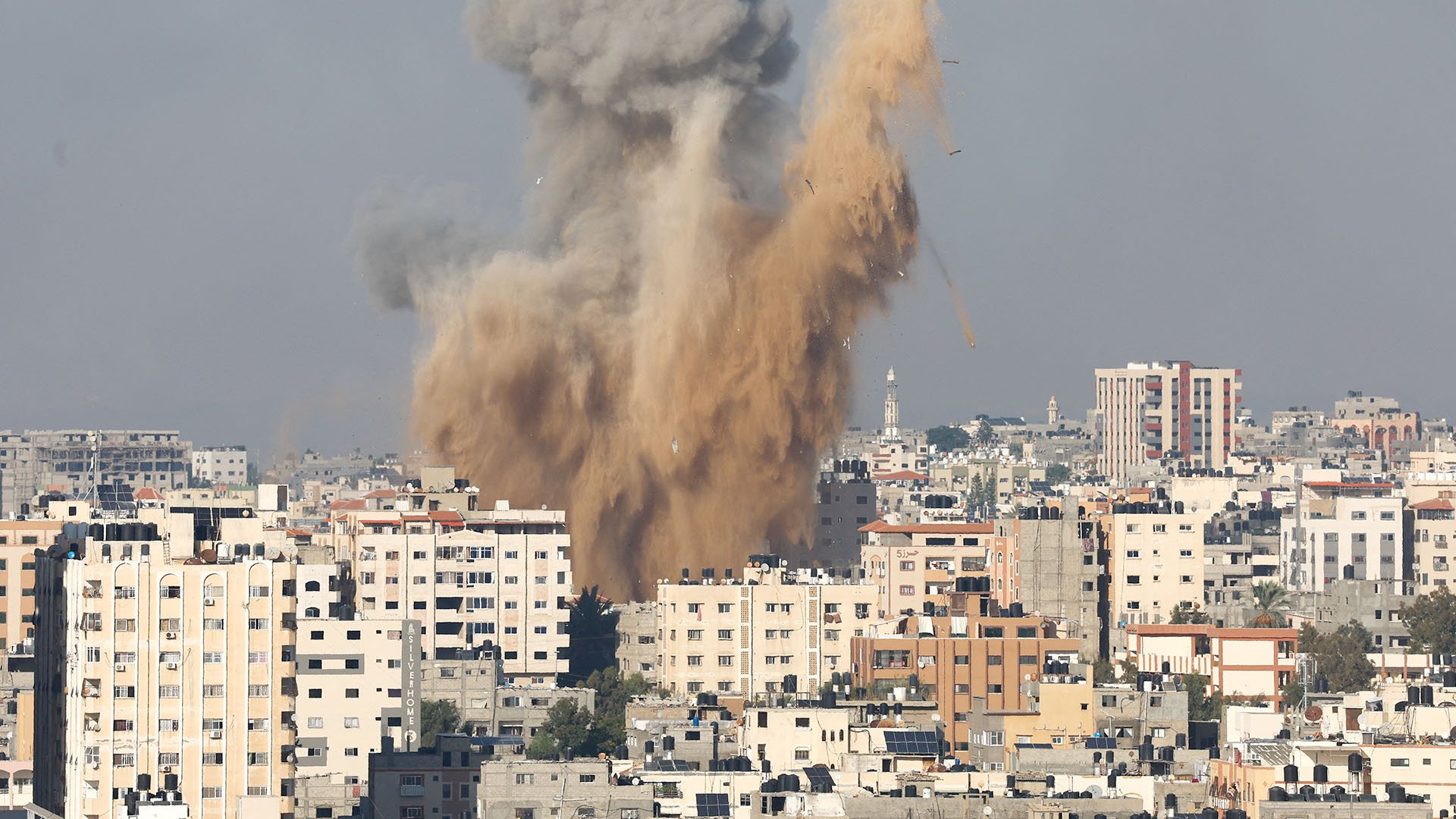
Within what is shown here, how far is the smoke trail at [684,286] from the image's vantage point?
85938 mm

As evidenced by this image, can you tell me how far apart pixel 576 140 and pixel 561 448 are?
24.9ft

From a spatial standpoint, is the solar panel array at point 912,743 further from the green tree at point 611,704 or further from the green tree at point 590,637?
the green tree at point 590,637

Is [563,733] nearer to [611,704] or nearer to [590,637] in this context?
[611,704]

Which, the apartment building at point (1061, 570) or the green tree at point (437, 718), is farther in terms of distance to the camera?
the apartment building at point (1061, 570)

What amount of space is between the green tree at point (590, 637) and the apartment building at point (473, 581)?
0.45m

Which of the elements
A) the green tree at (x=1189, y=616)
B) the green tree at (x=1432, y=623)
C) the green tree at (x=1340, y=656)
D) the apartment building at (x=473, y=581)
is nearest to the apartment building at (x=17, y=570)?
the apartment building at (x=473, y=581)

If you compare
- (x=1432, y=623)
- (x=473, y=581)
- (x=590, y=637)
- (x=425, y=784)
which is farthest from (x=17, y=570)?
Result: (x=425, y=784)

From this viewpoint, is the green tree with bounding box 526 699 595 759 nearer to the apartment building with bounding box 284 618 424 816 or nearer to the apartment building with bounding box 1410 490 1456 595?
the apartment building with bounding box 284 618 424 816

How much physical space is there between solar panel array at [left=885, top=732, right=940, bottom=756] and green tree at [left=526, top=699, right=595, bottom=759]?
699 cm

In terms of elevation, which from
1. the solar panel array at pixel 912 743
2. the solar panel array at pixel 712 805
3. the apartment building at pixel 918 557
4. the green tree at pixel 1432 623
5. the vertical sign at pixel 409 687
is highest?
the apartment building at pixel 918 557

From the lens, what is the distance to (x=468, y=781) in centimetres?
5888

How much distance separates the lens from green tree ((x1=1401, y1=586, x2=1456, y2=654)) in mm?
94938

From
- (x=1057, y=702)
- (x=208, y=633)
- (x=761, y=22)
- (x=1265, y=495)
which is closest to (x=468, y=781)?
(x=208, y=633)

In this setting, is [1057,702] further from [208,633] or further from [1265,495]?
[1265,495]
